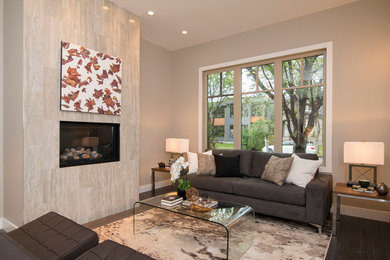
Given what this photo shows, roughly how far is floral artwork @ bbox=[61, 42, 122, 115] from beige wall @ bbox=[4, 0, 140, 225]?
0.30 ft

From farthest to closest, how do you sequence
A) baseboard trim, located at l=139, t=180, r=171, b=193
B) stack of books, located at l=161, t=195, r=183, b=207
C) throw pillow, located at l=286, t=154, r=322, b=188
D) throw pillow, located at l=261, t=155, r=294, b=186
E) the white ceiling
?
baseboard trim, located at l=139, t=180, r=171, b=193 → the white ceiling → throw pillow, located at l=261, t=155, r=294, b=186 → throw pillow, located at l=286, t=154, r=322, b=188 → stack of books, located at l=161, t=195, r=183, b=207

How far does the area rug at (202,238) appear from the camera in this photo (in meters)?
2.34

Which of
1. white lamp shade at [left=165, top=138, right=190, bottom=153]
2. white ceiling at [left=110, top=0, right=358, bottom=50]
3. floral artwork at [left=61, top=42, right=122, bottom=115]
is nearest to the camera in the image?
floral artwork at [left=61, top=42, right=122, bottom=115]

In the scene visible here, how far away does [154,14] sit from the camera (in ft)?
12.7

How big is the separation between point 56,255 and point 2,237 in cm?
46

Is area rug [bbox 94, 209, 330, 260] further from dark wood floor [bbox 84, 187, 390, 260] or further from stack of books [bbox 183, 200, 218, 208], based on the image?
stack of books [bbox 183, 200, 218, 208]

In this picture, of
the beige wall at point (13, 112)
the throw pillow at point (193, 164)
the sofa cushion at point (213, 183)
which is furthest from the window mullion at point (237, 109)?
the beige wall at point (13, 112)

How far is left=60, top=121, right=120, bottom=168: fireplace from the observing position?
301cm

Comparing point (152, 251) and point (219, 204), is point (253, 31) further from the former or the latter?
point (152, 251)

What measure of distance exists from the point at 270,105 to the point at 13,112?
395cm

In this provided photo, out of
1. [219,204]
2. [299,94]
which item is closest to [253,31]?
[299,94]

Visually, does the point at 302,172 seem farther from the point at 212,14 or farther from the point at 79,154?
the point at 79,154

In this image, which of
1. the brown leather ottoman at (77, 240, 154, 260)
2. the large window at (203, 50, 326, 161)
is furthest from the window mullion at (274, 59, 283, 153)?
the brown leather ottoman at (77, 240, 154, 260)

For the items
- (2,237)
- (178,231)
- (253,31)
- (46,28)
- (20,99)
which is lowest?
(178,231)
